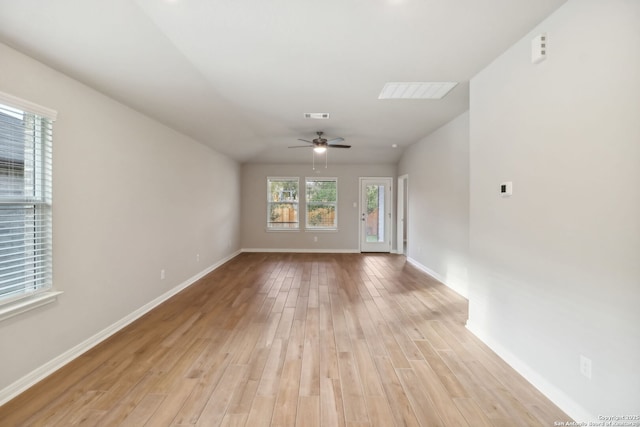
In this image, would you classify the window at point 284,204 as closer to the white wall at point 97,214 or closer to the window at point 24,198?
the white wall at point 97,214

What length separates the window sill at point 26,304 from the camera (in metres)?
1.92

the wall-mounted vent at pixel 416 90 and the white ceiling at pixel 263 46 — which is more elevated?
the wall-mounted vent at pixel 416 90

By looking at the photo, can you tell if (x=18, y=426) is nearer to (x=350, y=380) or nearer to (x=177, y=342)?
(x=177, y=342)

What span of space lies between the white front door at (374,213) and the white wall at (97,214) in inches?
189

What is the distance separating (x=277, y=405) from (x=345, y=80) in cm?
295

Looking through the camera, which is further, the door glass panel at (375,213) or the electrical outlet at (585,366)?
the door glass panel at (375,213)

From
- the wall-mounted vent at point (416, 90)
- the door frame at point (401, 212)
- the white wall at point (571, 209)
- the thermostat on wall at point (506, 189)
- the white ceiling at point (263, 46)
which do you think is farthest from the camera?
the door frame at point (401, 212)

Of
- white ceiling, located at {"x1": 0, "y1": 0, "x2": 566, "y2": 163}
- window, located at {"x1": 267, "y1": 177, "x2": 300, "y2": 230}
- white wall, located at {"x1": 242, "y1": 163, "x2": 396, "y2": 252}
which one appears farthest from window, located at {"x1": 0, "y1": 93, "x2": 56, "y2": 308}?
window, located at {"x1": 267, "y1": 177, "x2": 300, "y2": 230}

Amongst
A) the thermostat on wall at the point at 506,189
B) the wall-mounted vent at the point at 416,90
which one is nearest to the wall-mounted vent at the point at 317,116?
the wall-mounted vent at the point at 416,90

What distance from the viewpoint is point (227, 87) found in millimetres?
3223

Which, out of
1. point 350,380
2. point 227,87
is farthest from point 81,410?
point 227,87

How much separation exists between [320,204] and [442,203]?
380cm

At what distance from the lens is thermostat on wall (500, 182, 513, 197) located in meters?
2.39

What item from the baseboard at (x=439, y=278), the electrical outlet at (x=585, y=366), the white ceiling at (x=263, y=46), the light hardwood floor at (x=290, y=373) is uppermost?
the white ceiling at (x=263, y=46)
